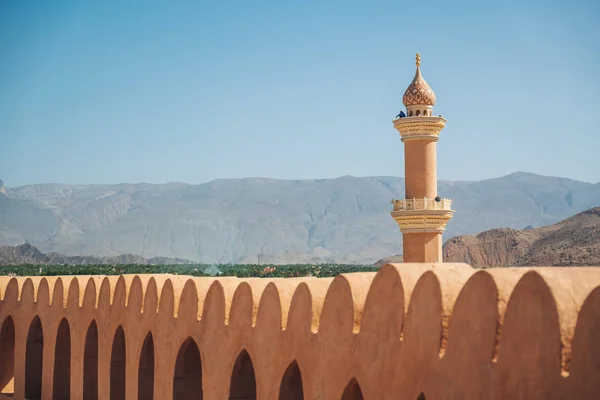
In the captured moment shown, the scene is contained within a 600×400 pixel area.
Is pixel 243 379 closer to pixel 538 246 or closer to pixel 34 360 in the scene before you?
pixel 34 360

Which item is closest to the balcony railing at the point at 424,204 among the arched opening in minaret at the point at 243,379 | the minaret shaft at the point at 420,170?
the minaret shaft at the point at 420,170

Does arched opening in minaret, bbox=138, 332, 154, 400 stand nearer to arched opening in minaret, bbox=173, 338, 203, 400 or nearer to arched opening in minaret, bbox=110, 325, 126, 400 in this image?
arched opening in minaret, bbox=110, 325, 126, 400

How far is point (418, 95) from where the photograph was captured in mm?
20516

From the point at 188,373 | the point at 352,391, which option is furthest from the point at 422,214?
the point at 352,391

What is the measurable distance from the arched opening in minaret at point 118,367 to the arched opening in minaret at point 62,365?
2265mm

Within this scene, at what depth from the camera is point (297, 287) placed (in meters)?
10.1

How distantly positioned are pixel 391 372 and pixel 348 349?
2.95 ft

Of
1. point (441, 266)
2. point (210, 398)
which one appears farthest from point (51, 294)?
point (441, 266)

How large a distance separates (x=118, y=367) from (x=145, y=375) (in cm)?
110

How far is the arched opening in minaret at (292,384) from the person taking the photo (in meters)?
10.3

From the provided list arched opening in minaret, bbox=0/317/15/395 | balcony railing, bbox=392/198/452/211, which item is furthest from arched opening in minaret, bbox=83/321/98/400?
balcony railing, bbox=392/198/452/211

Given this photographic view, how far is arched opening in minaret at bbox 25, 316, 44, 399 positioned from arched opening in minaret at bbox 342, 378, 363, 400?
405 inches

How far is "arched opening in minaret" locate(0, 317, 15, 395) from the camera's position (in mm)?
19203

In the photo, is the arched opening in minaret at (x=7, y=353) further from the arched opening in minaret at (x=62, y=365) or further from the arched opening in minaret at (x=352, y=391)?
the arched opening in minaret at (x=352, y=391)
